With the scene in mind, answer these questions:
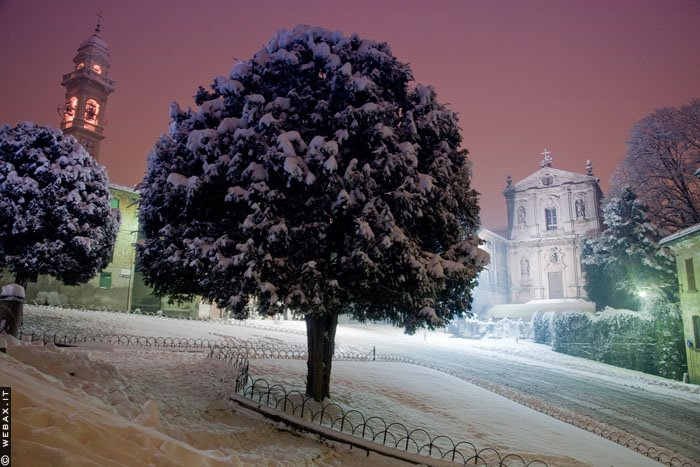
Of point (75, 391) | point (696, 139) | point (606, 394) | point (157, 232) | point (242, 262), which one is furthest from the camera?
point (696, 139)

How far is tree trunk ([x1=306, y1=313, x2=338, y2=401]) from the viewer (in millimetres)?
8875

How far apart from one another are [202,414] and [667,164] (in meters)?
31.2

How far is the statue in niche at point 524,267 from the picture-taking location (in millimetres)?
52219

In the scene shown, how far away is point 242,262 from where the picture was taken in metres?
7.36

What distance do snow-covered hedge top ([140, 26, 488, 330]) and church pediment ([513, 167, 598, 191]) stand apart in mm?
48048

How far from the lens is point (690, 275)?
830 inches

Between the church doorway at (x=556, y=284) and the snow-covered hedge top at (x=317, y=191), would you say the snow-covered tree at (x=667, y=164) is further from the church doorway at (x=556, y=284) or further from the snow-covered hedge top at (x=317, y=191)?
A: the snow-covered hedge top at (x=317, y=191)

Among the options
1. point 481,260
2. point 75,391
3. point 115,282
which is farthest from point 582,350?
point 115,282

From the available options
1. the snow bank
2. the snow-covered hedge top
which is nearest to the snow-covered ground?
the snow bank

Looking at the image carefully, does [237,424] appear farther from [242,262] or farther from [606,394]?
[606,394]

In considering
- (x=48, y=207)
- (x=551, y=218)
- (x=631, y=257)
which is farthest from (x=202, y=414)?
(x=551, y=218)

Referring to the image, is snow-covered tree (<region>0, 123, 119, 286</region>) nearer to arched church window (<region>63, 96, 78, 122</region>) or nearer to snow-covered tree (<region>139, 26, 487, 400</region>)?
snow-covered tree (<region>139, 26, 487, 400</region>)

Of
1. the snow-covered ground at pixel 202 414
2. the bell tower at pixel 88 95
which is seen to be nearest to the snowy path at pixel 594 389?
the snow-covered ground at pixel 202 414

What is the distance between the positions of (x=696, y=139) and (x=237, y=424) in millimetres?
31391
